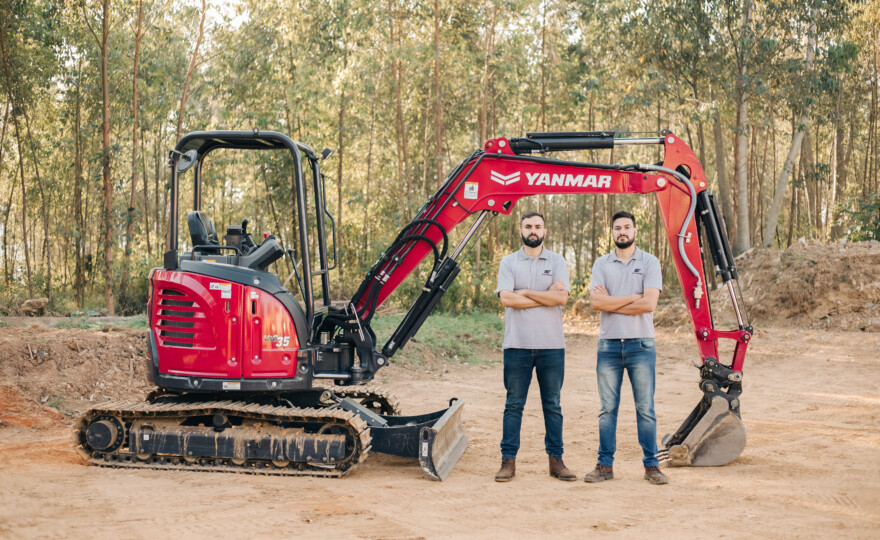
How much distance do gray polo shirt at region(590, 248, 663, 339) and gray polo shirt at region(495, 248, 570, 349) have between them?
316 millimetres

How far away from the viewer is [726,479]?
6098 millimetres

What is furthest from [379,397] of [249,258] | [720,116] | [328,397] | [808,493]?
[720,116]

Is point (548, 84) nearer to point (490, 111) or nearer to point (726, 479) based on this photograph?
point (490, 111)

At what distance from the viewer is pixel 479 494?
18.4 feet

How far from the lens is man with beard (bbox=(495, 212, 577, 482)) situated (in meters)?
5.93

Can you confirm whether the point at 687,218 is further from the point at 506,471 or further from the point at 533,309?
the point at 506,471

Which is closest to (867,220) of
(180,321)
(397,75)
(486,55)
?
(486,55)

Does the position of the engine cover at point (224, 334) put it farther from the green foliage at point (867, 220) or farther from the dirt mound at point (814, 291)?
the green foliage at point (867, 220)

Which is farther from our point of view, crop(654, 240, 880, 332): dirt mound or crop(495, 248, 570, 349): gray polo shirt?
crop(654, 240, 880, 332): dirt mound

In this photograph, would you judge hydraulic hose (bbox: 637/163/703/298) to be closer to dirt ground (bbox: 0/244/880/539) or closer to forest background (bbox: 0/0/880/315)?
dirt ground (bbox: 0/244/880/539)

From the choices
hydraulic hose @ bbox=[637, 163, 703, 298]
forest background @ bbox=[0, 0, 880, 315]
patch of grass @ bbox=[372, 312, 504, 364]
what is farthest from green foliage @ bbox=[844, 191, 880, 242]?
hydraulic hose @ bbox=[637, 163, 703, 298]

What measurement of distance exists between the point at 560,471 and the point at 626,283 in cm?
154

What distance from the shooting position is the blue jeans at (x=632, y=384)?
19.3 feet

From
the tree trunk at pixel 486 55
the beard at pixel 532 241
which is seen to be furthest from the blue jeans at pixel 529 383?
the tree trunk at pixel 486 55
